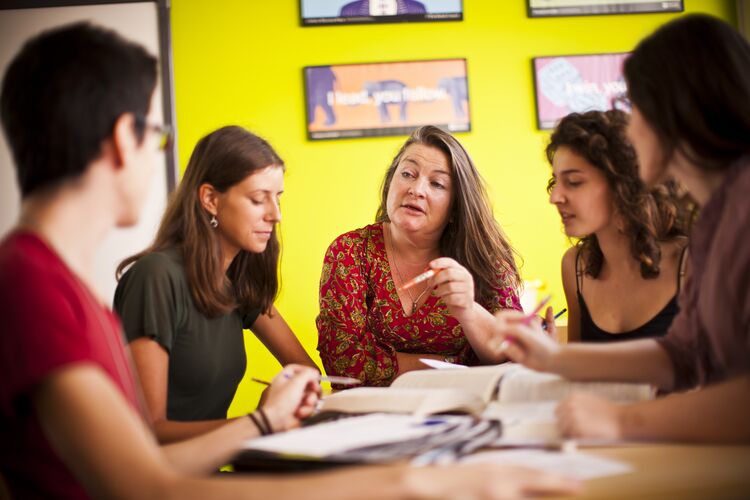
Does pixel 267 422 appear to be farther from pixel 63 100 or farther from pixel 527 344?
pixel 63 100

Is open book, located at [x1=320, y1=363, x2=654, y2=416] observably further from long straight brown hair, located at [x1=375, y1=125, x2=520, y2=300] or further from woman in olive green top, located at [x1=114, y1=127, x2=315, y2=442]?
long straight brown hair, located at [x1=375, y1=125, x2=520, y2=300]

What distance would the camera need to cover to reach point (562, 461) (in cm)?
87

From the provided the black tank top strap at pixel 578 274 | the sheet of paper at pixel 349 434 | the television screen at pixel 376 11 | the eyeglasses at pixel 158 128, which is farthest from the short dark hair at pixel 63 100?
the television screen at pixel 376 11

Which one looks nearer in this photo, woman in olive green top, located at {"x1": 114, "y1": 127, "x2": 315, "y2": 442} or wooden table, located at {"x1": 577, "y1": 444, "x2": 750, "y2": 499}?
wooden table, located at {"x1": 577, "y1": 444, "x2": 750, "y2": 499}

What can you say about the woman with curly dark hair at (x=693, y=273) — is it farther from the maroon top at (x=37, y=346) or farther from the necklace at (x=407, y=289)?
the necklace at (x=407, y=289)

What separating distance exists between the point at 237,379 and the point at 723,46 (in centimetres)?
128

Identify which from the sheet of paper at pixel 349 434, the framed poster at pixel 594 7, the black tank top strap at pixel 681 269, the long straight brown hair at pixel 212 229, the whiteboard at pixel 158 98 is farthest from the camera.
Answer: the framed poster at pixel 594 7

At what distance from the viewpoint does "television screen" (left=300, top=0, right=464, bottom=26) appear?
3762 mm

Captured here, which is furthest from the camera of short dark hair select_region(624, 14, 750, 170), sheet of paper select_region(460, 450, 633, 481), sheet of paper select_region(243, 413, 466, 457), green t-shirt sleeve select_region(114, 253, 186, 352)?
green t-shirt sleeve select_region(114, 253, 186, 352)

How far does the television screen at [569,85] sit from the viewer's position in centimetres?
389

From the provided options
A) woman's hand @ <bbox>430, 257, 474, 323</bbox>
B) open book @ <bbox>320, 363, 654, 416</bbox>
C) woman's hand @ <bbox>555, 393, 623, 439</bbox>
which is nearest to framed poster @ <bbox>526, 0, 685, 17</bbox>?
woman's hand @ <bbox>430, 257, 474, 323</bbox>

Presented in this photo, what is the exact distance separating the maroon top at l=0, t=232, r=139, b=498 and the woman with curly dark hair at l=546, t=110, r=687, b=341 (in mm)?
1380

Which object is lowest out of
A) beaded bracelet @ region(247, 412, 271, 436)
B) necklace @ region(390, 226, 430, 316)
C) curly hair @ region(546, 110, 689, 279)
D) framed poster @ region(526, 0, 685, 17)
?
beaded bracelet @ region(247, 412, 271, 436)

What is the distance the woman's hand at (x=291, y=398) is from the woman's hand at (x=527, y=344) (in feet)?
1.11
